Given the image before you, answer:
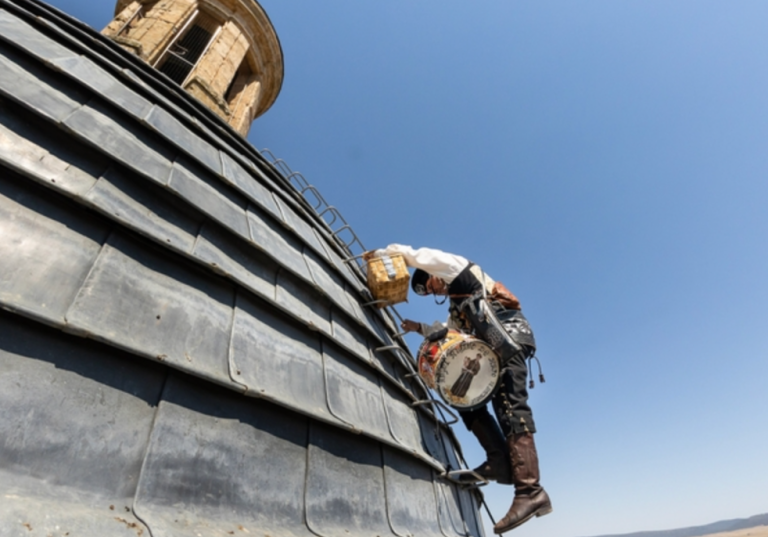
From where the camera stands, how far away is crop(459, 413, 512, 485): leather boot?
12.9 feet

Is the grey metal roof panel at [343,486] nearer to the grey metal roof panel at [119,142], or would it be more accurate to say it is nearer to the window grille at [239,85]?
the grey metal roof panel at [119,142]

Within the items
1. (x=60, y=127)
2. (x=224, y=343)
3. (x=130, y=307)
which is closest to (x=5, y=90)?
(x=60, y=127)

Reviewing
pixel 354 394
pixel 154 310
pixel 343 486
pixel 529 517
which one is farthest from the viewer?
pixel 529 517

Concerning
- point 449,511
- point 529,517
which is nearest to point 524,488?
point 529,517

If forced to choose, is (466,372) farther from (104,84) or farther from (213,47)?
(213,47)

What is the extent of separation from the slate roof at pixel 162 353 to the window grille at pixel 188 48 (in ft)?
29.7

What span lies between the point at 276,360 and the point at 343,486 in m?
0.94

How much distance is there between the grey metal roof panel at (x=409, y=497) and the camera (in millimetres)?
2918

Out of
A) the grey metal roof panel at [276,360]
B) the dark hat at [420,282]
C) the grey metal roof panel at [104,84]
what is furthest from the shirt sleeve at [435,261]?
the grey metal roof panel at [104,84]

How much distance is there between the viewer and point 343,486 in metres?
2.60

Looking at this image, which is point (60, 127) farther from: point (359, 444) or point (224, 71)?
point (224, 71)

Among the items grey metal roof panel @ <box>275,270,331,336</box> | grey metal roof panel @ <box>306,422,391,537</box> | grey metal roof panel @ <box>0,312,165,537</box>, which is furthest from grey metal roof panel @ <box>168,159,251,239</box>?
grey metal roof panel @ <box>306,422,391,537</box>

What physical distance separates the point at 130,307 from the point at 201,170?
2061mm

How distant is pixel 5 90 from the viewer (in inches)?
96.3
